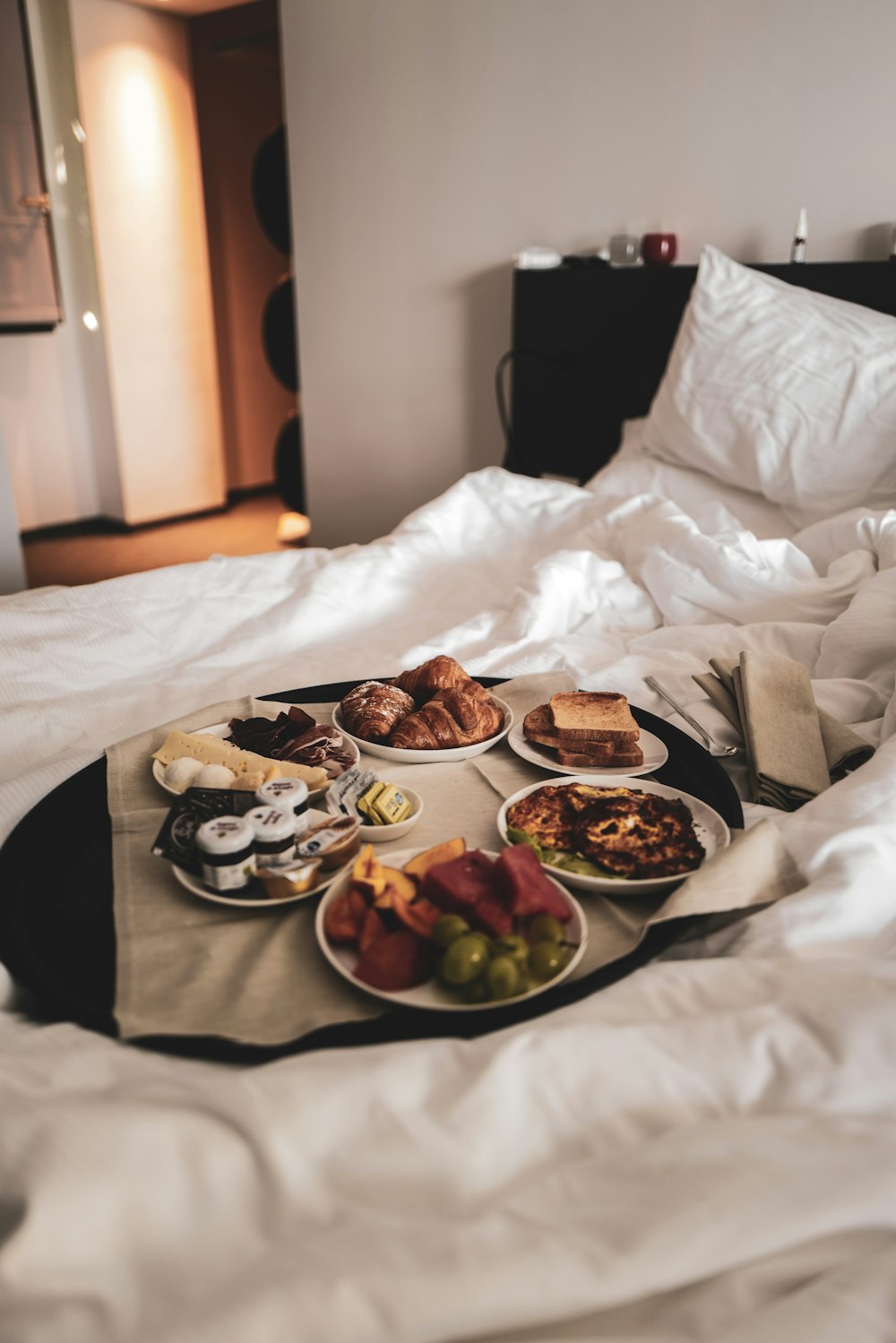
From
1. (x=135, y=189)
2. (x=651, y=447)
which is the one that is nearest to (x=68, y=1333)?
(x=651, y=447)

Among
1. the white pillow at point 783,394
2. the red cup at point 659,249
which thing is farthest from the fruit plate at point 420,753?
the red cup at point 659,249

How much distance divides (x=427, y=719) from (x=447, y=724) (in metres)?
0.02

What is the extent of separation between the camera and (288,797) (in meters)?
0.88

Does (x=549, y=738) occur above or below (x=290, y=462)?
above

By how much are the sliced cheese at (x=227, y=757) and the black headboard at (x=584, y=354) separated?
1.90m

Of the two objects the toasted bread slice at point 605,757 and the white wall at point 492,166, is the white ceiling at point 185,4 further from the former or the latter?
the toasted bread slice at point 605,757

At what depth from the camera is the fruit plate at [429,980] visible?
72 cm

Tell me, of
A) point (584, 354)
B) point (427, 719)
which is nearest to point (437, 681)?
point (427, 719)

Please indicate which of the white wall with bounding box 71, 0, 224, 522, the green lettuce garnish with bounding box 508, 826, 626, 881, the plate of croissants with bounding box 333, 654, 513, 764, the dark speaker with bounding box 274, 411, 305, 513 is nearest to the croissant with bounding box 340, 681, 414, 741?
the plate of croissants with bounding box 333, 654, 513, 764

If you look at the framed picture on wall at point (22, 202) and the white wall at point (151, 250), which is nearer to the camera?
the framed picture on wall at point (22, 202)

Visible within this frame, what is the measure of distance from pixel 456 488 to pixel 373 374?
1.54 metres

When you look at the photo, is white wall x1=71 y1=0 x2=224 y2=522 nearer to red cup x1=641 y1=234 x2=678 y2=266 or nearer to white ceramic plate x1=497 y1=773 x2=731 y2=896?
red cup x1=641 y1=234 x2=678 y2=266

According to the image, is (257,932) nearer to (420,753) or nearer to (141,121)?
(420,753)

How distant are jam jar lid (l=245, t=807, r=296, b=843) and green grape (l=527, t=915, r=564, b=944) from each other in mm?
227
